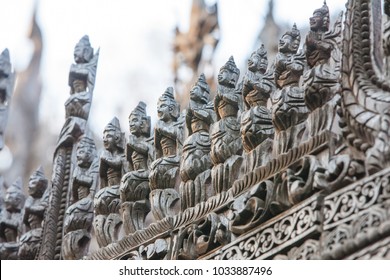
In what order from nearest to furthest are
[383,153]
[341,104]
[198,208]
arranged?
[383,153] → [341,104] → [198,208]

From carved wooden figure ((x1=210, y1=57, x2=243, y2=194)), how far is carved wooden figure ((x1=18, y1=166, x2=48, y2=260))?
263 centimetres

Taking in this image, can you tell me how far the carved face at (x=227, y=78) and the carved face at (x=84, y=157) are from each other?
2043mm

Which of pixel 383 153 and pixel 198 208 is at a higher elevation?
pixel 383 153

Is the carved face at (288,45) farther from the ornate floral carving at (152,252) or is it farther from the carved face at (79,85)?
the carved face at (79,85)

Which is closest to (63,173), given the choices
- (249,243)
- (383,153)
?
(249,243)

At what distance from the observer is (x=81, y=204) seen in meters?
12.3

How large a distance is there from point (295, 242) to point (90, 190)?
3.55 metres

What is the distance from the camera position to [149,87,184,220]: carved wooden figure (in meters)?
11.0

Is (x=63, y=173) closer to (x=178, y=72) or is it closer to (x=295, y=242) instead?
(x=295, y=242)

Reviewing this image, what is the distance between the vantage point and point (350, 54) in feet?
31.3

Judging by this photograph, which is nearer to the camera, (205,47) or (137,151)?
(137,151)

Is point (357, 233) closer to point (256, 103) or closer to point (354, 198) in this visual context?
point (354, 198)

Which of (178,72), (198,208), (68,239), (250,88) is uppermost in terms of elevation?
(250,88)

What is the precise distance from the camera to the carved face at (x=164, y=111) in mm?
11516
